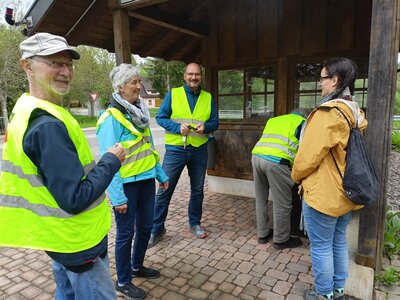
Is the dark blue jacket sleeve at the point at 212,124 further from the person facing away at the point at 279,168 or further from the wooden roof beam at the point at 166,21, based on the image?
the wooden roof beam at the point at 166,21

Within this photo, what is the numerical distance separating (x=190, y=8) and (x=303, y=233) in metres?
3.83

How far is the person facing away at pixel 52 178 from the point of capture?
1.39m

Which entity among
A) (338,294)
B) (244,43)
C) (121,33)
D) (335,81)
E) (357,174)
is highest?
(244,43)

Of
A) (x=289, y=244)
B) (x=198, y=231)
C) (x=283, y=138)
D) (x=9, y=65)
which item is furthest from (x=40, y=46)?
(x=9, y=65)

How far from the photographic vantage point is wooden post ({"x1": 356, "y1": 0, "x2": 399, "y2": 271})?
7.85 feet

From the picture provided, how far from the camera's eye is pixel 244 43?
5145 mm

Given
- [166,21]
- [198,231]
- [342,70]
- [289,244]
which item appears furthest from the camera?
[166,21]

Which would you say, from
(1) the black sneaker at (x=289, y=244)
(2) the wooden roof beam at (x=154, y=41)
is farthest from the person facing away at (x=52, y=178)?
(2) the wooden roof beam at (x=154, y=41)

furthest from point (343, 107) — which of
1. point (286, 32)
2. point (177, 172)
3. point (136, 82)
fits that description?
point (286, 32)

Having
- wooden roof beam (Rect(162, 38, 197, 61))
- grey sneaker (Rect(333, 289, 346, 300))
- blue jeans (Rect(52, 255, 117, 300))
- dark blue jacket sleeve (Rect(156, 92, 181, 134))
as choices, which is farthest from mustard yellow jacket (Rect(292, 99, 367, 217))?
wooden roof beam (Rect(162, 38, 197, 61))

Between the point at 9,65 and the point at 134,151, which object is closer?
the point at 134,151

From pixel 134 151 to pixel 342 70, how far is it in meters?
1.73

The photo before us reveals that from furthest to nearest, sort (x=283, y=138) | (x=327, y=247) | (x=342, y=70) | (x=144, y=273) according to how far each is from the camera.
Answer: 1. (x=283, y=138)
2. (x=144, y=273)
3. (x=327, y=247)
4. (x=342, y=70)

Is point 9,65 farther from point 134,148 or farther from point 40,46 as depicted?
point 40,46
